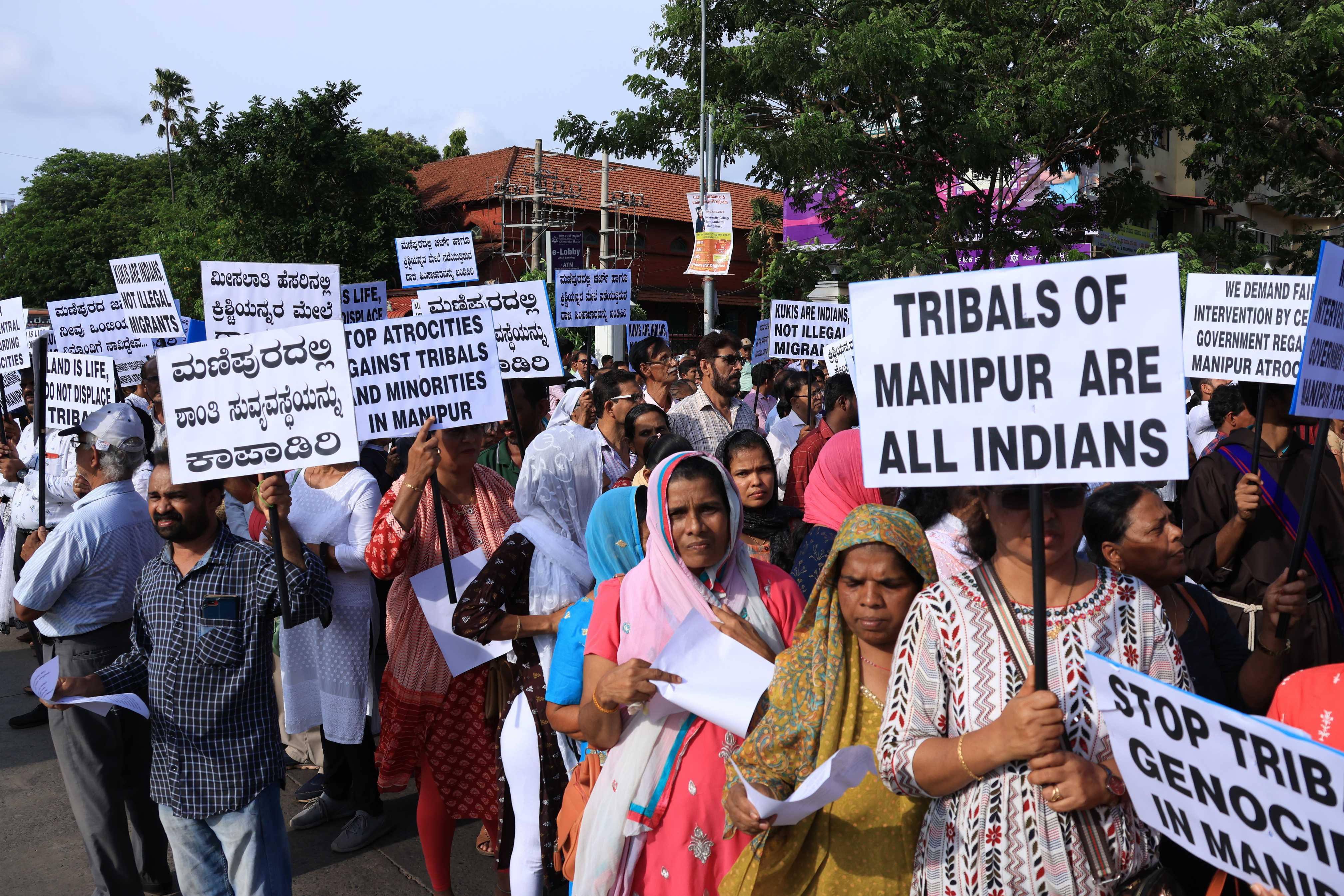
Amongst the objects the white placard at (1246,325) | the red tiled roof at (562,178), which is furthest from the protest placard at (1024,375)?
the red tiled roof at (562,178)

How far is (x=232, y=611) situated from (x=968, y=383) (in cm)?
245

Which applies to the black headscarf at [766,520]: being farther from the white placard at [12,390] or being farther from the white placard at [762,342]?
the white placard at [762,342]

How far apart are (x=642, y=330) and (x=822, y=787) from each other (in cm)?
1113

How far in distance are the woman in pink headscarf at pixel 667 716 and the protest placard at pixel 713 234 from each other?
15.0 metres

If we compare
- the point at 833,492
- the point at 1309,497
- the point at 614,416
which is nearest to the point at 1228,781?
the point at 1309,497

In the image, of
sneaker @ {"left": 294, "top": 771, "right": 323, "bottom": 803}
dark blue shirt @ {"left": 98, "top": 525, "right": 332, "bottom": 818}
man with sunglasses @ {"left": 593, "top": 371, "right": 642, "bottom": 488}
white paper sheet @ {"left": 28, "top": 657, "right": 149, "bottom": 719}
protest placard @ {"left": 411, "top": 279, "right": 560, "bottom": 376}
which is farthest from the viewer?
protest placard @ {"left": 411, "top": 279, "right": 560, "bottom": 376}

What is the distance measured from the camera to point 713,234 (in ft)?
60.3

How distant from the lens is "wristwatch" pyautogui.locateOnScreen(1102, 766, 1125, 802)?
219 cm

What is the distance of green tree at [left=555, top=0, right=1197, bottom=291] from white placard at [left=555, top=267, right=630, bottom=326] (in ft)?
8.79

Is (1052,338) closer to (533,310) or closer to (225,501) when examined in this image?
(225,501)

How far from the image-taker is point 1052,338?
91.4 inches

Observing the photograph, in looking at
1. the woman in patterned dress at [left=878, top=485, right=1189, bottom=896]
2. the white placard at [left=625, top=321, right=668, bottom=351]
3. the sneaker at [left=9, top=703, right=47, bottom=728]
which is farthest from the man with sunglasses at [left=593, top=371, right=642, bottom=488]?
the white placard at [left=625, top=321, right=668, bottom=351]

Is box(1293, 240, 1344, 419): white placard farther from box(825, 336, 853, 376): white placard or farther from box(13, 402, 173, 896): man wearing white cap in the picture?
box(825, 336, 853, 376): white placard

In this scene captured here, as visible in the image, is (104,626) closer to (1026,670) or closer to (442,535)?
(442,535)
